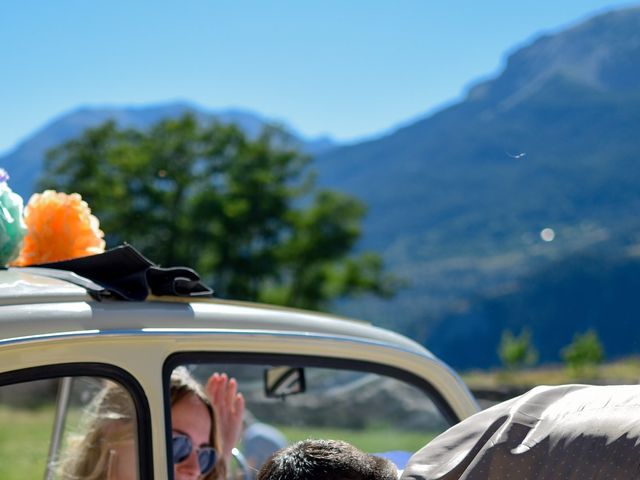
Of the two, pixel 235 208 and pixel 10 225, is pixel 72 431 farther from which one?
pixel 235 208

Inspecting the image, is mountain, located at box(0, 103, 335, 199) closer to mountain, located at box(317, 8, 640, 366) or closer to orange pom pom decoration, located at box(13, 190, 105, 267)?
orange pom pom decoration, located at box(13, 190, 105, 267)

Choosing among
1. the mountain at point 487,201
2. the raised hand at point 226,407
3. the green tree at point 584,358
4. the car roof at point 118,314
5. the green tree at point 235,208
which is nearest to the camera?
the car roof at point 118,314

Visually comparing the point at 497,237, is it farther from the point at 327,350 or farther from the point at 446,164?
the point at 327,350

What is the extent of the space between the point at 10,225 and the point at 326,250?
45.5 meters

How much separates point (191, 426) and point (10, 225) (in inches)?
23.4

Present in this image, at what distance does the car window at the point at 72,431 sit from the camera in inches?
70.6

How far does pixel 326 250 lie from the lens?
156 feet

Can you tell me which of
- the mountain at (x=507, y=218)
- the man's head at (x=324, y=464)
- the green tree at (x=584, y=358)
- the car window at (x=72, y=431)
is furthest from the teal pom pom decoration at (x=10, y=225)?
the mountain at (x=507, y=218)

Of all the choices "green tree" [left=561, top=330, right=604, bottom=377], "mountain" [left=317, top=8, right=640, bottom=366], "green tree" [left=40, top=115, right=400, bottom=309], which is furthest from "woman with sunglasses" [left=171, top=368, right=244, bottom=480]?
"mountain" [left=317, top=8, right=640, bottom=366]

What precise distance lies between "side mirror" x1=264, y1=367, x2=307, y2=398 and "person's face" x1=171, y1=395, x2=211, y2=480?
195mm

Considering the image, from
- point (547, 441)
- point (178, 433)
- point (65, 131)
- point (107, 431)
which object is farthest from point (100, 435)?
point (65, 131)

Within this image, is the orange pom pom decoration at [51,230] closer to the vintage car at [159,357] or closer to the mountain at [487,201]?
the vintage car at [159,357]

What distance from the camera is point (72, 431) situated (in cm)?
235

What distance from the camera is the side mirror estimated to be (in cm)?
216
